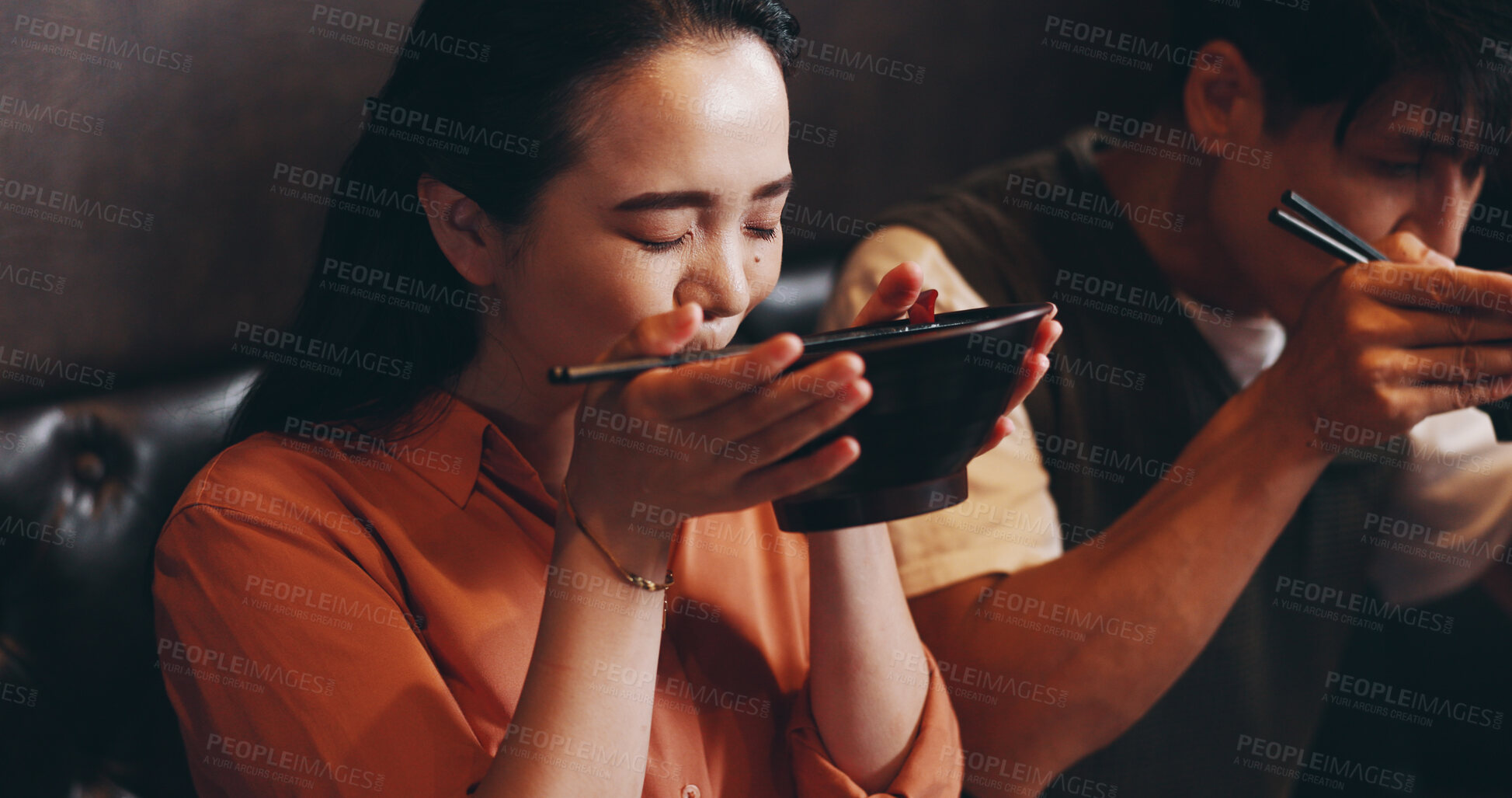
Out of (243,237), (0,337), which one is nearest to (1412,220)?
(243,237)

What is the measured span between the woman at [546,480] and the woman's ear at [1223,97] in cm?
77

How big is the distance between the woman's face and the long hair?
0.03 m

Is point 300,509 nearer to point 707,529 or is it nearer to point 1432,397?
point 707,529

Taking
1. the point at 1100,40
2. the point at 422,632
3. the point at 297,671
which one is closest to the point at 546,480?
the point at 422,632

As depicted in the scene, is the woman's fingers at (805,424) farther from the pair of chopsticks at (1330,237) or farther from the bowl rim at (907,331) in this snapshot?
the pair of chopsticks at (1330,237)

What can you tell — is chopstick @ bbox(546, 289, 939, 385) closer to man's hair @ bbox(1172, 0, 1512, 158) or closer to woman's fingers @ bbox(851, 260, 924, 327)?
woman's fingers @ bbox(851, 260, 924, 327)

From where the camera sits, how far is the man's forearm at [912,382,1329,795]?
49.0 inches

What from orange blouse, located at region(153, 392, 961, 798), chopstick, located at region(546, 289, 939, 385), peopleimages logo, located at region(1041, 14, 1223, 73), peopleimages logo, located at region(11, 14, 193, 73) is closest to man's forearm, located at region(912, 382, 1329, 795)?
orange blouse, located at region(153, 392, 961, 798)

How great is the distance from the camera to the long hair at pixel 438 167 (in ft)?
3.01

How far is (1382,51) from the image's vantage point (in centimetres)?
126

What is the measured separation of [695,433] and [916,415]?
0.16 metres

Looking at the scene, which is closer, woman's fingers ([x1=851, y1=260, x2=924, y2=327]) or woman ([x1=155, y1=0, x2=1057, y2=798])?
woman ([x1=155, y1=0, x2=1057, y2=798])

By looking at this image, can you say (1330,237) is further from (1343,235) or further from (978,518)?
(978,518)

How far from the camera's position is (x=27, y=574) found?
1159mm
